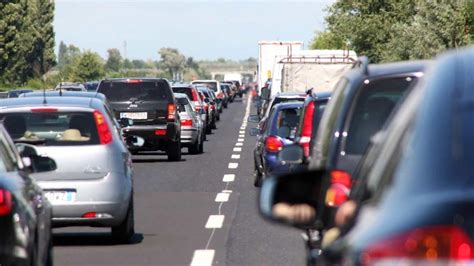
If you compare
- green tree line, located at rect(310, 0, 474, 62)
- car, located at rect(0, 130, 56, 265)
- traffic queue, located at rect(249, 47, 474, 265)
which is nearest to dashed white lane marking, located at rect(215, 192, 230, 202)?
car, located at rect(0, 130, 56, 265)

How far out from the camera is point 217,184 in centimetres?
2356

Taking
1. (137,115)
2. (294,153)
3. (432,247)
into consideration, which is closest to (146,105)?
(137,115)

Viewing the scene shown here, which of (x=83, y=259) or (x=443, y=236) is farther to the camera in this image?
(x=83, y=259)

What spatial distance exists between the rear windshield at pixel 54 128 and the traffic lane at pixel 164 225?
104 centimetres

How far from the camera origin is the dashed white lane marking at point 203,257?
1243cm

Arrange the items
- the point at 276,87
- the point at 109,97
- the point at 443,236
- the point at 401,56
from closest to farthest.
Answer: the point at 443,236, the point at 109,97, the point at 276,87, the point at 401,56

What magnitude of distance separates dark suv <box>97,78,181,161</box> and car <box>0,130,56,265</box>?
733 inches

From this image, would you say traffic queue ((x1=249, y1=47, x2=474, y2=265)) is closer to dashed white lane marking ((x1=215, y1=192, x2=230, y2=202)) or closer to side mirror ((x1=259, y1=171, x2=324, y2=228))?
side mirror ((x1=259, y1=171, x2=324, y2=228))

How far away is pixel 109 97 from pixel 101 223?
15.3m

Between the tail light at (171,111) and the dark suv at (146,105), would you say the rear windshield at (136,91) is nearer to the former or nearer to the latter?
the dark suv at (146,105)

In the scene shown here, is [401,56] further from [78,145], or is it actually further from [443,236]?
[443,236]

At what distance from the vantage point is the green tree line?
52.7 metres

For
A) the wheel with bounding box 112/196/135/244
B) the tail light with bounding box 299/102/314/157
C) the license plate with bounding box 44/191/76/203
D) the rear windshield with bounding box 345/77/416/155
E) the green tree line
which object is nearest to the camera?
the rear windshield with bounding box 345/77/416/155

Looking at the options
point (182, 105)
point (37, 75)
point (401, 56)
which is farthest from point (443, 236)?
point (37, 75)
